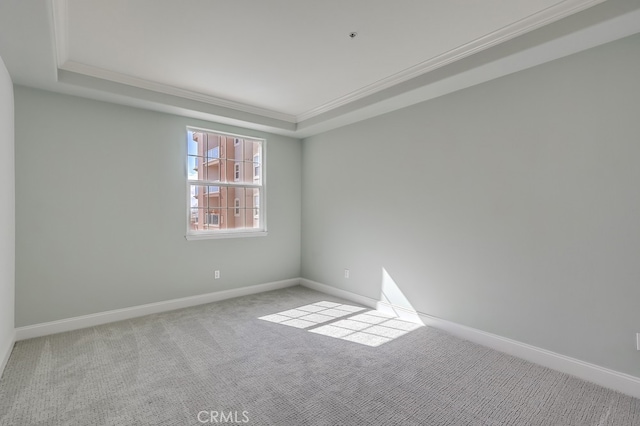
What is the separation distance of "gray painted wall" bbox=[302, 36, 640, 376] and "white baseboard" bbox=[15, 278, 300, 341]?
5.78 ft

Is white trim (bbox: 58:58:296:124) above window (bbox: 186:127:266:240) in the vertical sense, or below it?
above

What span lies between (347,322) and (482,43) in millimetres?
2928

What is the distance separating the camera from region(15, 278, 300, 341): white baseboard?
299 cm

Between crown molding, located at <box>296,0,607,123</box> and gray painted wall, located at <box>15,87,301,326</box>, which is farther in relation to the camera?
gray painted wall, located at <box>15,87,301,326</box>

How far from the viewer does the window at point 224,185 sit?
13.5 ft

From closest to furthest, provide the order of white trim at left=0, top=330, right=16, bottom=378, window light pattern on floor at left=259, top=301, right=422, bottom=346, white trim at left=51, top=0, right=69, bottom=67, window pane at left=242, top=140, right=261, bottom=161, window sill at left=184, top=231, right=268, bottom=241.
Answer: white trim at left=51, top=0, right=69, bottom=67 < white trim at left=0, top=330, right=16, bottom=378 < window light pattern on floor at left=259, top=301, right=422, bottom=346 < window sill at left=184, top=231, right=268, bottom=241 < window pane at left=242, top=140, right=261, bottom=161

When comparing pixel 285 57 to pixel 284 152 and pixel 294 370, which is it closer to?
pixel 284 152

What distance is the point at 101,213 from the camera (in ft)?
11.0

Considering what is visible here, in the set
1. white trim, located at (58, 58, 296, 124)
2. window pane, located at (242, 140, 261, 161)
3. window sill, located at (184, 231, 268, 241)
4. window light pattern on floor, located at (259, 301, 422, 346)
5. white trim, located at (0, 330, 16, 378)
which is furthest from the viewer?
window pane, located at (242, 140, 261, 161)

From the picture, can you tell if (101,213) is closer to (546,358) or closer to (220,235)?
(220,235)

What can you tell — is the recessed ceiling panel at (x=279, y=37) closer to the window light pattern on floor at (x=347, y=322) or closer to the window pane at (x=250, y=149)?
the window pane at (x=250, y=149)

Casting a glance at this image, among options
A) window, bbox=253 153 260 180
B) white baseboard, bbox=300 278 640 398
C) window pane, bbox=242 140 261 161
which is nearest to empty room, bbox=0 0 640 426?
white baseboard, bbox=300 278 640 398

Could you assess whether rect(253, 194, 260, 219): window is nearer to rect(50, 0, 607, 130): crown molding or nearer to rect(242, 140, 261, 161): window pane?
rect(242, 140, 261, 161): window pane

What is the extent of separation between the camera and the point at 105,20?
2.21 metres
